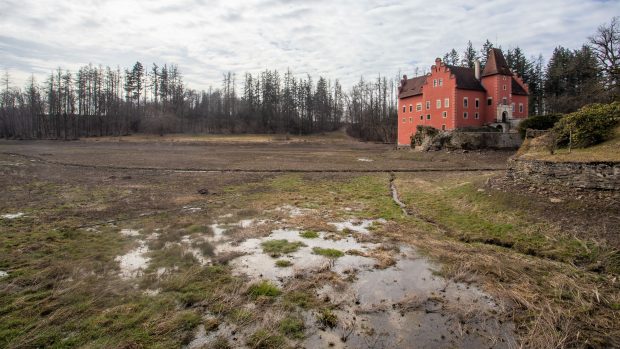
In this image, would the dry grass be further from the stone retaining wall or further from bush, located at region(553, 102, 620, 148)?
bush, located at region(553, 102, 620, 148)

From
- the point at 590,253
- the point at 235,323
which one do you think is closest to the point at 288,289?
the point at 235,323

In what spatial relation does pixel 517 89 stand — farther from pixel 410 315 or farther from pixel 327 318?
pixel 327 318

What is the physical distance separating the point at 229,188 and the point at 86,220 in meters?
8.84

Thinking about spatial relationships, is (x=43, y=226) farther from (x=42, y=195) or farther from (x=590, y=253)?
(x=590, y=253)

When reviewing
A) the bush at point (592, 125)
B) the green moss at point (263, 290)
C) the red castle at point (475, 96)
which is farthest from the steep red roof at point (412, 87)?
the green moss at point (263, 290)

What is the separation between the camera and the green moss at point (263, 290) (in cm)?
732

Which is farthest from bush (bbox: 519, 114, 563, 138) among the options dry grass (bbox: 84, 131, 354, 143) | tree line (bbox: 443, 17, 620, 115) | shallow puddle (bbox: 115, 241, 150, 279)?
dry grass (bbox: 84, 131, 354, 143)

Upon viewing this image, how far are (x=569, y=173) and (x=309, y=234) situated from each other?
1030cm

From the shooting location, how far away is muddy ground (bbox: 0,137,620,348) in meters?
5.93

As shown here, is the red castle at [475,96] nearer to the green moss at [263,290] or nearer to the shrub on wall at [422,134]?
the shrub on wall at [422,134]

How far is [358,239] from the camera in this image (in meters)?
11.4

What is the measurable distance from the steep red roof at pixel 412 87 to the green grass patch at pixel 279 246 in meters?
52.5

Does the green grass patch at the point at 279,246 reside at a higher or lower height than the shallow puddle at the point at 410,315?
higher

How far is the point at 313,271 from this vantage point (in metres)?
8.69
